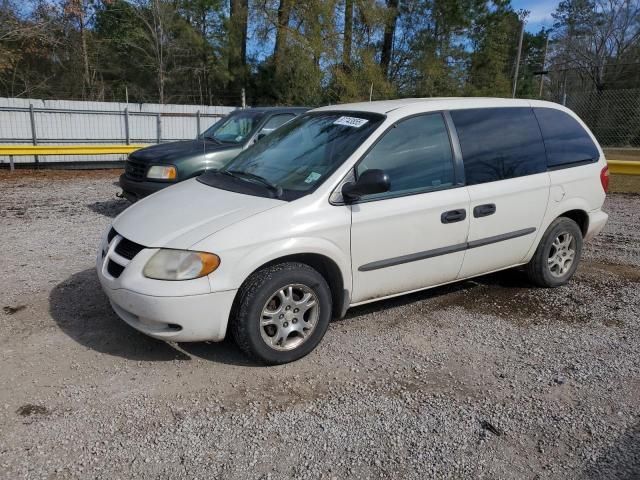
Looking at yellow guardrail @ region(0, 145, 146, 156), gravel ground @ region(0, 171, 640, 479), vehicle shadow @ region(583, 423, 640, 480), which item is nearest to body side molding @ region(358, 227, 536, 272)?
gravel ground @ region(0, 171, 640, 479)

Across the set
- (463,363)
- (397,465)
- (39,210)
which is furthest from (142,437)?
(39,210)

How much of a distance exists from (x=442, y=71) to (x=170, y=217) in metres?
23.7

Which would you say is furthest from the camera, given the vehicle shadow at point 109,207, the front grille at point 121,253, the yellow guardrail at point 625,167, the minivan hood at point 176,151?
the yellow guardrail at point 625,167

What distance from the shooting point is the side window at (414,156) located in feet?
12.3

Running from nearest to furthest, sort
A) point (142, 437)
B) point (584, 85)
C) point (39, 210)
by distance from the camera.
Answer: point (142, 437), point (39, 210), point (584, 85)

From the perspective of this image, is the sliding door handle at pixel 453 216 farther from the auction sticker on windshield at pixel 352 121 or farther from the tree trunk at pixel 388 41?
the tree trunk at pixel 388 41

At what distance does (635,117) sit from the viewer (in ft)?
61.6

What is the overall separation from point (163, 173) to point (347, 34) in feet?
58.7

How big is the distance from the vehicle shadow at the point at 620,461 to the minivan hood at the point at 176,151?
6.14 metres

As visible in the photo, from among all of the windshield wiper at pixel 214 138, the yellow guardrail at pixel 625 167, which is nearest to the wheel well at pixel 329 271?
the windshield wiper at pixel 214 138

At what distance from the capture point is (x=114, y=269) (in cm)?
344

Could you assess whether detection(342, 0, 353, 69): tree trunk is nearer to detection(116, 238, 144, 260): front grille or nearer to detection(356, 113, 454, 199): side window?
detection(356, 113, 454, 199): side window

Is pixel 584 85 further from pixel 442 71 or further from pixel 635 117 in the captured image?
pixel 442 71

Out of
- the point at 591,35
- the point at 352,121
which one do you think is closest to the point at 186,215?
the point at 352,121
